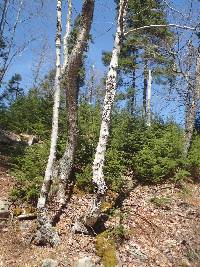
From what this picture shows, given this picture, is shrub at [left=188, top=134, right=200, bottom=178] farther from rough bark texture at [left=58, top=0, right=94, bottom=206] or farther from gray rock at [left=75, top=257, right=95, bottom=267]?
gray rock at [left=75, top=257, right=95, bottom=267]

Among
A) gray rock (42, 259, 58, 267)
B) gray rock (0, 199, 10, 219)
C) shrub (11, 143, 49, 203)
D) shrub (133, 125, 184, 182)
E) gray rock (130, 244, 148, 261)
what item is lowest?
gray rock (42, 259, 58, 267)

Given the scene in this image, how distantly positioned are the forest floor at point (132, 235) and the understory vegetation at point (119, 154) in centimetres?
69

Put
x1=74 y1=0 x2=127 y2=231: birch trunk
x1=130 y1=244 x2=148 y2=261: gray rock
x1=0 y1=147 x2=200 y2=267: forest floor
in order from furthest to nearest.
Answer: x1=74 y1=0 x2=127 y2=231: birch trunk, x1=130 y1=244 x2=148 y2=261: gray rock, x1=0 y1=147 x2=200 y2=267: forest floor

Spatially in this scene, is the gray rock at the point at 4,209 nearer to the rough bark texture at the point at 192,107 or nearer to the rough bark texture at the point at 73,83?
the rough bark texture at the point at 73,83

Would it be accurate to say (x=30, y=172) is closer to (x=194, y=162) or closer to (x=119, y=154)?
(x=119, y=154)

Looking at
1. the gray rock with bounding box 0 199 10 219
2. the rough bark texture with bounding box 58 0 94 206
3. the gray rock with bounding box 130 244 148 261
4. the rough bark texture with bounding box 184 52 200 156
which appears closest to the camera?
the gray rock with bounding box 130 244 148 261

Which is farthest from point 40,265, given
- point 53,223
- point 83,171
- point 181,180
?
point 181,180

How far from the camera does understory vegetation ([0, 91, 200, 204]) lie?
1349 cm

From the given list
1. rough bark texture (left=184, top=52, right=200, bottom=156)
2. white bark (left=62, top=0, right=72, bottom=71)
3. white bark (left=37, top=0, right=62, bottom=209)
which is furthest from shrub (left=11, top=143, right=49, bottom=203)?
rough bark texture (left=184, top=52, right=200, bottom=156)

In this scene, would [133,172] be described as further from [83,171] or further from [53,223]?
[53,223]

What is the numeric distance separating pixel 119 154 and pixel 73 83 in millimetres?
3269

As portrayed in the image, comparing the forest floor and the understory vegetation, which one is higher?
the understory vegetation

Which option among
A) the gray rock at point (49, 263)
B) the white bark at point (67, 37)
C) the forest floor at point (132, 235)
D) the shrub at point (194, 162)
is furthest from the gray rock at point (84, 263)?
the shrub at point (194, 162)

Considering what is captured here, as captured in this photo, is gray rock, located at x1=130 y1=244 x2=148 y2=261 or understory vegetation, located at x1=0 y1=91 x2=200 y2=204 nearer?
gray rock, located at x1=130 y1=244 x2=148 y2=261
